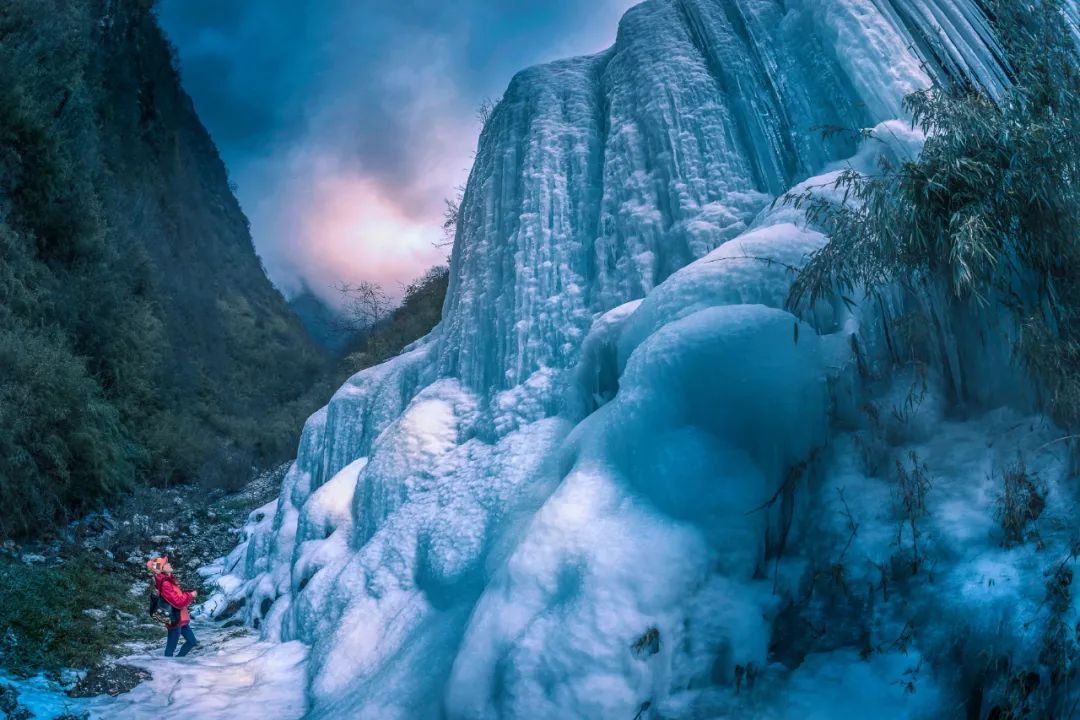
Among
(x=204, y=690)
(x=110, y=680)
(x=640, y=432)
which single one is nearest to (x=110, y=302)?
(x=110, y=680)

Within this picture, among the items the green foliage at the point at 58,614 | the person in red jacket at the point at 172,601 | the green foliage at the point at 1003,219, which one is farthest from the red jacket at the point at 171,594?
the green foliage at the point at 1003,219

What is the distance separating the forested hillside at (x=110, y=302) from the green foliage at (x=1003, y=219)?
13839 millimetres

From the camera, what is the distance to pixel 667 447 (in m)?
4.66

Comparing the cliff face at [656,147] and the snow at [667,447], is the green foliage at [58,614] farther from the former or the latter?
the cliff face at [656,147]

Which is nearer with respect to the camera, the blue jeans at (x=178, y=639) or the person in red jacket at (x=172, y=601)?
the person in red jacket at (x=172, y=601)

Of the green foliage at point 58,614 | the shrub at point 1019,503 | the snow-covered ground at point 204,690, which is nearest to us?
the shrub at point 1019,503

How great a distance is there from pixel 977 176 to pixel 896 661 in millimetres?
2847

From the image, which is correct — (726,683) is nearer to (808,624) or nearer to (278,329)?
(808,624)

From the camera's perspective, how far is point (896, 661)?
11.4ft

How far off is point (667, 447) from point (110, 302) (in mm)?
18382

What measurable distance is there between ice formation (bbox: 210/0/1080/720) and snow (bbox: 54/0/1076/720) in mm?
24

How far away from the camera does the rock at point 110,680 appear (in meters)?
6.33

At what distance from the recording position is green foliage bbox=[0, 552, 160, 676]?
6.79m

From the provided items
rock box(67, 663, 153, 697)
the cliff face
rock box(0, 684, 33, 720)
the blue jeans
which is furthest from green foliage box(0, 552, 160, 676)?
the cliff face
